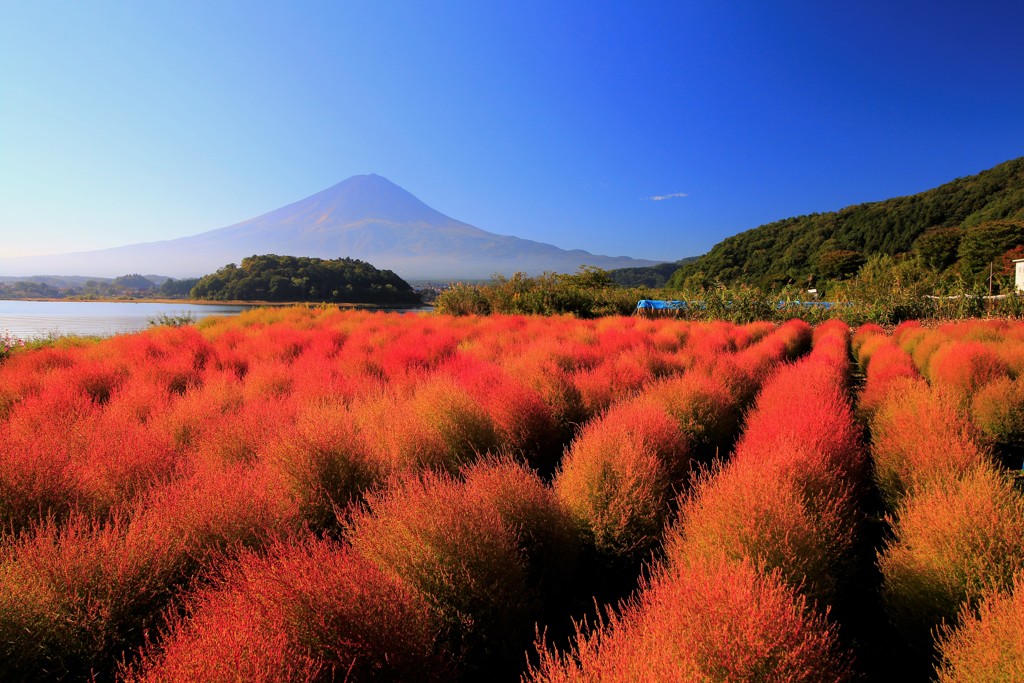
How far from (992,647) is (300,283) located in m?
19.9

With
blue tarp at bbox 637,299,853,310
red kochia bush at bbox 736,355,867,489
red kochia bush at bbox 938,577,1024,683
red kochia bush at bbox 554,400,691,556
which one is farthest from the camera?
blue tarp at bbox 637,299,853,310

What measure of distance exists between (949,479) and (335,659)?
308cm

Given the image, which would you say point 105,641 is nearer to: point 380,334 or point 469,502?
point 469,502

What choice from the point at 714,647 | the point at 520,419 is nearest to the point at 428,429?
the point at 520,419

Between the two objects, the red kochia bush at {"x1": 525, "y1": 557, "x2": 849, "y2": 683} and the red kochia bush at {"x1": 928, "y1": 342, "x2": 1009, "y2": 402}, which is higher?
the red kochia bush at {"x1": 928, "y1": 342, "x2": 1009, "y2": 402}

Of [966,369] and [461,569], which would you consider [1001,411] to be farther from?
[461,569]

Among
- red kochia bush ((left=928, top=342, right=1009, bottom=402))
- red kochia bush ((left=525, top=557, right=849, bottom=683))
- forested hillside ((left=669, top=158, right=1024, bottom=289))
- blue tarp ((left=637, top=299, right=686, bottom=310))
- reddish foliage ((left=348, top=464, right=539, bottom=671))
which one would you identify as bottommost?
reddish foliage ((left=348, top=464, right=539, bottom=671))

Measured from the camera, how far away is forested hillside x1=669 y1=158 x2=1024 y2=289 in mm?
36562

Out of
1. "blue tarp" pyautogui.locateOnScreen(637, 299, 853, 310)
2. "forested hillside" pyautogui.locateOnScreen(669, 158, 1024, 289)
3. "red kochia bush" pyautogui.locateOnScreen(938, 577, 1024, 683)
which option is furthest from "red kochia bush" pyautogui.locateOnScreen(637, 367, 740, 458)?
"forested hillside" pyautogui.locateOnScreen(669, 158, 1024, 289)

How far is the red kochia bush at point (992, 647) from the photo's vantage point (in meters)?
1.34

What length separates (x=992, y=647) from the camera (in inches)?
55.2

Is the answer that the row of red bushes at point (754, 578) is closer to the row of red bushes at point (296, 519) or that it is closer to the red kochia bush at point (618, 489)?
the red kochia bush at point (618, 489)

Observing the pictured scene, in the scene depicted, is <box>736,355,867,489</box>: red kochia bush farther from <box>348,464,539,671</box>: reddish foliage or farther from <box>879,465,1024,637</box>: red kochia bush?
<box>348,464,539,671</box>: reddish foliage

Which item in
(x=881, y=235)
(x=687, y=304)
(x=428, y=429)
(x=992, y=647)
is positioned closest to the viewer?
(x=992, y=647)
